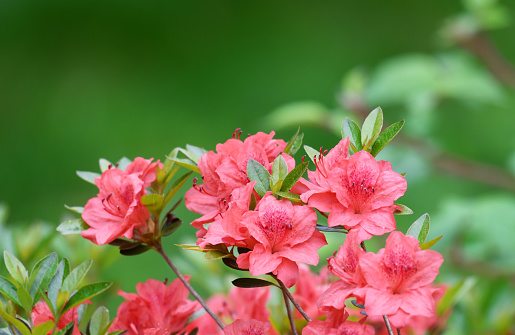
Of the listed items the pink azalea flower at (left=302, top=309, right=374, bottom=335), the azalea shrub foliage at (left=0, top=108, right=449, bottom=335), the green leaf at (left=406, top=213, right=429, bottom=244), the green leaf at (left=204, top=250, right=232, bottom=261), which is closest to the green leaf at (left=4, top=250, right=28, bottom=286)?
the azalea shrub foliage at (left=0, top=108, right=449, bottom=335)

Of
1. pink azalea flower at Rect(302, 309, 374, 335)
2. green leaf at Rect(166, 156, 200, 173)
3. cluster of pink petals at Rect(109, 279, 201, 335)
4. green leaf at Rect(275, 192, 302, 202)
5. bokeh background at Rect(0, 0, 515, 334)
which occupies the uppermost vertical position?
green leaf at Rect(166, 156, 200, 173)

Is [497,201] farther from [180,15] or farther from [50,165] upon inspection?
[180,15]

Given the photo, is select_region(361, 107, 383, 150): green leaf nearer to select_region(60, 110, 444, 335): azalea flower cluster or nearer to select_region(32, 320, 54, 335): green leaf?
select_region(60, 110, 444, 335): azalea flower cluster

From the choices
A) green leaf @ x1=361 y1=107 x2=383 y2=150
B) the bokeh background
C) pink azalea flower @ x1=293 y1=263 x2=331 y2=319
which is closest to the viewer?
green leaf @ x1=361 y1=107 x2=383 y2=150

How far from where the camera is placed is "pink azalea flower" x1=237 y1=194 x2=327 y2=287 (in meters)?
0.65

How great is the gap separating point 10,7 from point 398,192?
4.29 meters

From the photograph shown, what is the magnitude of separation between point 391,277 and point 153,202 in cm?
28

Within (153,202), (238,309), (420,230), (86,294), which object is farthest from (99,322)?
(420,230)

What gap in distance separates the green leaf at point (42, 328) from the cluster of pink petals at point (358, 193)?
0.29 meters

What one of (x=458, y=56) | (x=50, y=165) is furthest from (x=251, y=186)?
(x=50, y=165)

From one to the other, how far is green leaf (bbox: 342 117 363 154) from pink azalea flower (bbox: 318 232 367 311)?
11 centimetres

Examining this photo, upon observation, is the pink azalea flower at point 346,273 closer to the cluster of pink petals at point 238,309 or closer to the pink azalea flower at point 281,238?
the pink azalea flower at point 281,238

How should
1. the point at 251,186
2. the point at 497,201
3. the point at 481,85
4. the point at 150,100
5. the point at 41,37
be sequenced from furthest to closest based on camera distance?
the point at 41,37 → the point at 150,100 → the point at 481,85 → the point at 497,201 → the point at 251,186

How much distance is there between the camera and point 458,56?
1970mm
